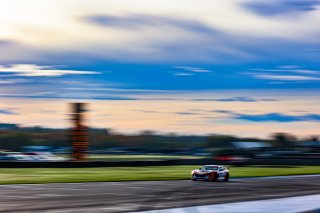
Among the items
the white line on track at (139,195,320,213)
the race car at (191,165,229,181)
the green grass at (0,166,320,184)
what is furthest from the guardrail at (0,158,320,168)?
the white line on track at (139,195,320,213)

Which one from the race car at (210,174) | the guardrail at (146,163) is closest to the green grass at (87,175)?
the race car at (210,174)

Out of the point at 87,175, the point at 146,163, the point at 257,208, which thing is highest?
the point at 146,163

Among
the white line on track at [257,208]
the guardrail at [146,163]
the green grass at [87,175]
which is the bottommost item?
the white line on track at [257,208]

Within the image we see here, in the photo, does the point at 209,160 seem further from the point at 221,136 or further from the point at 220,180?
the point at 221,136

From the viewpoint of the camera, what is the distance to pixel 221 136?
198500 mm

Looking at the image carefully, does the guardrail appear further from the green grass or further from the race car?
the race car

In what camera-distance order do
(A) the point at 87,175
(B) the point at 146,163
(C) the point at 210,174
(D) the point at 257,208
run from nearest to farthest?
(D) the point at 257,208
(C) the point at 210,174
(A) the point at 87,175
(B) the point at 146,163

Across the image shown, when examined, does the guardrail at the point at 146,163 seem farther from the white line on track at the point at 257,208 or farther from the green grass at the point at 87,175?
the white line on track at the point at 257,208

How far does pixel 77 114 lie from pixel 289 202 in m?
51.7

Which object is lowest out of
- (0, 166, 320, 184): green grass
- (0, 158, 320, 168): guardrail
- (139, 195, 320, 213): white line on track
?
(139, 195, 320, 213): white line on track

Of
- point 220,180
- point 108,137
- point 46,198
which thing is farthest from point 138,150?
point 46,198

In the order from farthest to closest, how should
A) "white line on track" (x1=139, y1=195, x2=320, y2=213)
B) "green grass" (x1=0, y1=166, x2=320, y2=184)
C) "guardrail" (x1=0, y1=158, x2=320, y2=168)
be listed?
"guardrail" (x1=0, y1=158, x2=320, y2=168)
"green grass" (x1=0, y1=166, x2=320, y2=184)
"white line on track" (x1=139, y1=195, x2=320, y2=213)

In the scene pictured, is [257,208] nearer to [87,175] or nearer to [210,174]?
[210,174]

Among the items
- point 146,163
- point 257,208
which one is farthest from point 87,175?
point 257,208
